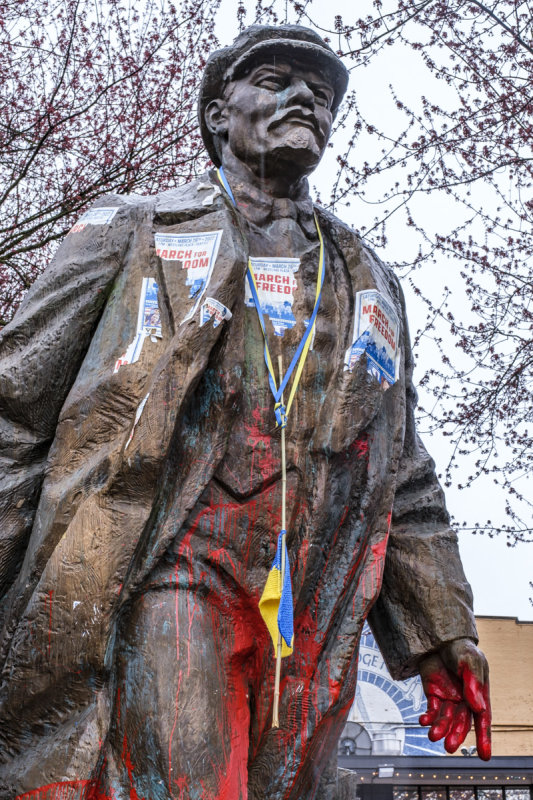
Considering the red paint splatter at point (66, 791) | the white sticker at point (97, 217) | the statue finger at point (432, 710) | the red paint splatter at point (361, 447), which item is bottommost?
the red paint splatter at point (66, 791)

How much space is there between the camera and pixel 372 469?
389 centimetres

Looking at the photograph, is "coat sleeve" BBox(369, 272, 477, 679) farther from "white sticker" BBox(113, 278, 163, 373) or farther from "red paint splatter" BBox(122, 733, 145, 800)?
"red paint splatter" BBox(122, 733, 145, 800)

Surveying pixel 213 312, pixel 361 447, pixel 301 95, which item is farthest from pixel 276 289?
pixel 301 95

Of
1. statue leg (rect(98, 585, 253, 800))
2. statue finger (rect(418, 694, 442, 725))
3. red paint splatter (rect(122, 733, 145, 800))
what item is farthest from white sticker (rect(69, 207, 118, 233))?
statue finger (rect(418, 694, 442, 725))

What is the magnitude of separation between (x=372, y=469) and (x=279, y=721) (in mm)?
821

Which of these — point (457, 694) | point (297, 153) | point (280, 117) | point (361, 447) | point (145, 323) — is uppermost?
point (280, 117)

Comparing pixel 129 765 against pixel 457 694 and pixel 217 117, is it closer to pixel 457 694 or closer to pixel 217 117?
pixel 457 694

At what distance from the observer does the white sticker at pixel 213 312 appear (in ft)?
11.8

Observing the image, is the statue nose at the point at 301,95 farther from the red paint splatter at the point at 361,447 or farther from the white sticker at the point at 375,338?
the red paint splatter at the point at 361,447

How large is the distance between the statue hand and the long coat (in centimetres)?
7

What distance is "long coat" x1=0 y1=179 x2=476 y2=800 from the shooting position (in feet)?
11.2

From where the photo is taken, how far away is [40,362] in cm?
382

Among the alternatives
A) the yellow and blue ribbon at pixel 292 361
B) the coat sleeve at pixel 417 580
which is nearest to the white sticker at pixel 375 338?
the yellow and blue ribbon at pixel 292 361

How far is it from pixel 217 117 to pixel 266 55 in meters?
0.31
